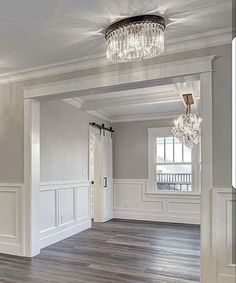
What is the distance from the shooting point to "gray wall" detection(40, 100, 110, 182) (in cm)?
467

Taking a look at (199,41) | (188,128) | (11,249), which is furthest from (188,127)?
(11,249)

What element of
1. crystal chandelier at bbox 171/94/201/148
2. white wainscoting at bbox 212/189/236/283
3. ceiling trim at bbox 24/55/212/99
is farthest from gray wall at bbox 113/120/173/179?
white wainscoting at bbox 212/189/236/283

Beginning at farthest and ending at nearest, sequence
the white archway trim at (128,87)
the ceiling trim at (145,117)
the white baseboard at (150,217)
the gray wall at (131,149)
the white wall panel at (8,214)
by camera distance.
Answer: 1. the gray wall at (131,149)
2. the ceiling trim at (145,117)
3. the white baseboard at (150,217)
4. the white wall panel at (8,214)
5. the white archway trim at (128,87)

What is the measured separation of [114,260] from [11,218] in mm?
1662

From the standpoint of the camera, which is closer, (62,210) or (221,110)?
(221,110)

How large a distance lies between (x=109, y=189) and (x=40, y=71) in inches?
154

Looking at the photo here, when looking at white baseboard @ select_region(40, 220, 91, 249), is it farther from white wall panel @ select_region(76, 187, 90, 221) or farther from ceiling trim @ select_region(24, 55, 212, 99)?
ceiling trim @ select_region(24, 55, 212, 99)

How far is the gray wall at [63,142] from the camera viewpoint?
4.67 meters

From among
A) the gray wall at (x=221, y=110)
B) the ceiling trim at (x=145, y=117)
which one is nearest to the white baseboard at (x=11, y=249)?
the gray wall at (x=221, y=110)

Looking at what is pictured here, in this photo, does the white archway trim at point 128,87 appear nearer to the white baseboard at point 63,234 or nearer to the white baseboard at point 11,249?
the white baseboard at point 11,249

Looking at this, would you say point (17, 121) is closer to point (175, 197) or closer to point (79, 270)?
point (79, 270)

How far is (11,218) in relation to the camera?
404cm

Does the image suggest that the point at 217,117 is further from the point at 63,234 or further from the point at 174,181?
the point at 174,181

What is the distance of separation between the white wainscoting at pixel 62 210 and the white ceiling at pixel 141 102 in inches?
67.2
